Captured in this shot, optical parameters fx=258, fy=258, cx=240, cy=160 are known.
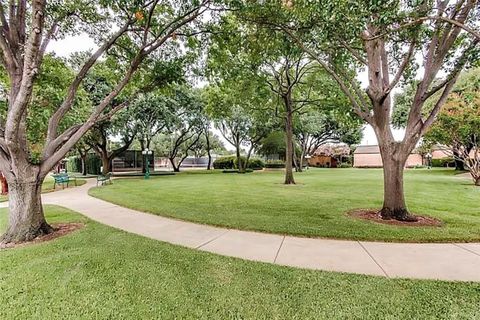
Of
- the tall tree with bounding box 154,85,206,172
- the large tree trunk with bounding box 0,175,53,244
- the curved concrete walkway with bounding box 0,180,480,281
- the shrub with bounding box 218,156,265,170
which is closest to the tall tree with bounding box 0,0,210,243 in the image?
the large tree trunk with bounding box 0,175,53,244

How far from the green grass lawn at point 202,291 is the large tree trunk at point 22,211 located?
3.23 ft

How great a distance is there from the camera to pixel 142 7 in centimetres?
546

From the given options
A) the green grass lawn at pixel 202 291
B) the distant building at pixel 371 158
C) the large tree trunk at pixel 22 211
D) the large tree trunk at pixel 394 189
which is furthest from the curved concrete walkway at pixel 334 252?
the distant building at pixel 371 158

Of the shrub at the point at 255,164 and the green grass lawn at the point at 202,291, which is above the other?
the shrub at the point at 255,164

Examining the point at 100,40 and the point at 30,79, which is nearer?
the point at 30,79

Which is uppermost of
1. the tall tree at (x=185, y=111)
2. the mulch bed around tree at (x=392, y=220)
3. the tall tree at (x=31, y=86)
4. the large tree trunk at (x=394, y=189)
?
the tall tree at (x=185, y=111)

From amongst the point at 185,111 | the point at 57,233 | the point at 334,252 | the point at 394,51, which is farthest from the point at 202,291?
the point at 185,111

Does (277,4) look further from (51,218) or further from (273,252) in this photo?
(51,218)

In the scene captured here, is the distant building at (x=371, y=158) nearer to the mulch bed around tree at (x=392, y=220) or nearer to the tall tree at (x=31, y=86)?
the mulch bed around tree at (x=392, y=220)

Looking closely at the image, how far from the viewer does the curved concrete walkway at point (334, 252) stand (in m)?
3.32

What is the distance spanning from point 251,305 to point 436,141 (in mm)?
16197

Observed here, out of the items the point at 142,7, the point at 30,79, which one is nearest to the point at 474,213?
the point at 142,7

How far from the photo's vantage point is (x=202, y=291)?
285cm

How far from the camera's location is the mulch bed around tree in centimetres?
557
